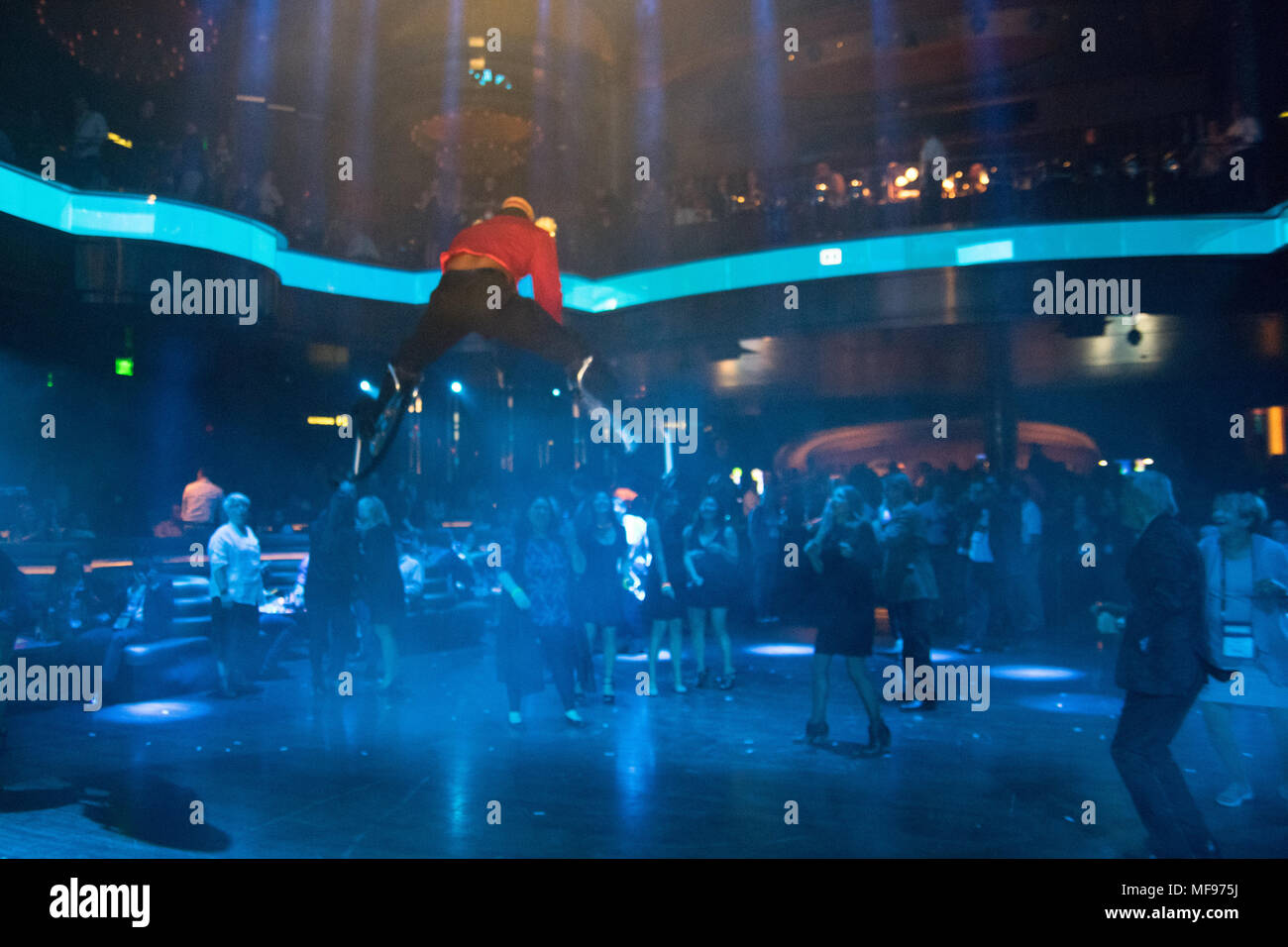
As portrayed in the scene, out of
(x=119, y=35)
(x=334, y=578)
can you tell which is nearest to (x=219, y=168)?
(x=119, y=35)

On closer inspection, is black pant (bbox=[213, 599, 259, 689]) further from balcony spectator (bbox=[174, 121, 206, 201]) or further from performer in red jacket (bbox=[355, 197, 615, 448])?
balcony spectator (bbox=[174, 121, 206, 201])

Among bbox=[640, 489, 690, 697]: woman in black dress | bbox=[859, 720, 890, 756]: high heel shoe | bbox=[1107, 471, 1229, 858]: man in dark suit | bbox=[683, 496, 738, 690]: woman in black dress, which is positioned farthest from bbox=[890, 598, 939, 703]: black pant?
bbox=[1107, 471, 1229, 858]: man in dark suit

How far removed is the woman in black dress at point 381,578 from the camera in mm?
7809

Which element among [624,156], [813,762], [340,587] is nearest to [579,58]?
[624,156]

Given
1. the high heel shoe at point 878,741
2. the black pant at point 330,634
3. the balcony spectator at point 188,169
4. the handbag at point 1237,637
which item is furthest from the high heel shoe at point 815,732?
the balcony spectator at point 188,169

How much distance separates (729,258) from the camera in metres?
14.9

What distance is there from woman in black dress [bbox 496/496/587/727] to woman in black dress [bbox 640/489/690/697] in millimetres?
989

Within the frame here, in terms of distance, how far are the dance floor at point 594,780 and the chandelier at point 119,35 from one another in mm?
8721

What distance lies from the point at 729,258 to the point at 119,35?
9.17 m

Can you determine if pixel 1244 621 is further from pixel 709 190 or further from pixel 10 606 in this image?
pixel 709 190

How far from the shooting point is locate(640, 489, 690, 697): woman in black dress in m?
7.50

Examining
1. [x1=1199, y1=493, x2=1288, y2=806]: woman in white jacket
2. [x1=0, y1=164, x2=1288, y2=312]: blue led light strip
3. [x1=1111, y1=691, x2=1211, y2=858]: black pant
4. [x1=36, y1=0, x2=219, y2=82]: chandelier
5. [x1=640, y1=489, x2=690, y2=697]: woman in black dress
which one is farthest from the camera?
[x1=36, y1=0, x2=219, y2=82]: chandelier
